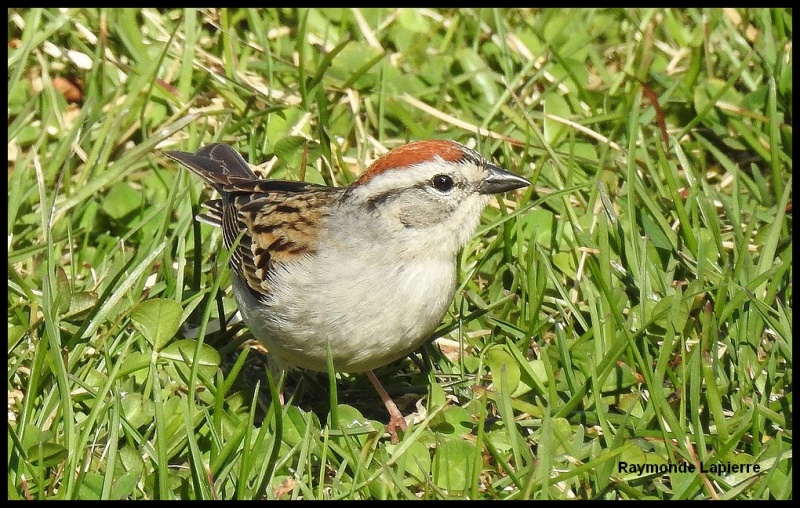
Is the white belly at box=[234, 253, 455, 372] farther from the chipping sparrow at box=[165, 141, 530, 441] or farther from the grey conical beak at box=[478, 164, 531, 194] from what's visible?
the grey conical beak at box=[478, 164, 531, 194]

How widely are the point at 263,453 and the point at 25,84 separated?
8.94 feet

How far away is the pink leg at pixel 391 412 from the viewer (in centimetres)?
374

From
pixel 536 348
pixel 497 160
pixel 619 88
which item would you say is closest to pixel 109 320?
pixel 536 348

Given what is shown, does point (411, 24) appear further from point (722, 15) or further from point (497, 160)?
point (722, 15)

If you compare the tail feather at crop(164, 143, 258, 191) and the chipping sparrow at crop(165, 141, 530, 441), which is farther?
the tail feather at crop(164, 143, 258, 191)

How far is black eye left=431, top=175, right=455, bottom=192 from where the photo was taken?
Answer: 11.8 ft

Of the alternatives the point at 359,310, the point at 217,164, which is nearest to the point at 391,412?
the point at 359,310

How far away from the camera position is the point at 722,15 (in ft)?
18.5

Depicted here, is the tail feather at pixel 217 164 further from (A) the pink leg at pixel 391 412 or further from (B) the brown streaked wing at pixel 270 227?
(A) the pink leg at pixel 391 412

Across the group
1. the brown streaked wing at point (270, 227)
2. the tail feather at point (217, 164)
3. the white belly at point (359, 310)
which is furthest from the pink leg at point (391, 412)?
the tail feather at point (217, 164)

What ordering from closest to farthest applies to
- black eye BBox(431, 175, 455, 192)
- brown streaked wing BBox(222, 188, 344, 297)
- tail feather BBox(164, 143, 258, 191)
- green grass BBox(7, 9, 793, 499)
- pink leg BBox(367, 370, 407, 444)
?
green grass BBox(7, 9, 793, 499) → black eye BBox(431, 175, 455, 192) → pink leg BBox(367, 370, 407, 444) → brown streaked wing BBox(222, 188, 344, 297) → tail feather BBox(164, 143, 258, 191)

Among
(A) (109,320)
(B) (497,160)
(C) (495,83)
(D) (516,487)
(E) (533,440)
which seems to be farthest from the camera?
(C) (495,83)

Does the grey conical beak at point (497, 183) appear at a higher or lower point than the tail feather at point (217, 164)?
lower

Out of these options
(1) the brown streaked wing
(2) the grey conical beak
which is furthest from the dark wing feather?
(2) the grey conical beak
